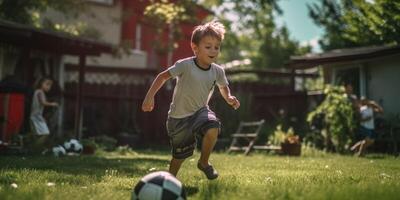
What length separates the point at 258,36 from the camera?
3500 centimetres

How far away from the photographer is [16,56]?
15.5 meters

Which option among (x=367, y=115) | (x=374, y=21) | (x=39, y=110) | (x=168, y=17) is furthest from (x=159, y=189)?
(x=168, y=17)

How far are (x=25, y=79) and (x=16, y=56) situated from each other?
30.9 inches

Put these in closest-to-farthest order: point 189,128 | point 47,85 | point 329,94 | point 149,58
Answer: point 189,128
point 47,85
point 329,94
point 149,58

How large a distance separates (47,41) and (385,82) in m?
9.98

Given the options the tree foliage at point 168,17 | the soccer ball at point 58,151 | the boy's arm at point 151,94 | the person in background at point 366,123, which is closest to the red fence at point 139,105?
the tree foliage at point 168,17

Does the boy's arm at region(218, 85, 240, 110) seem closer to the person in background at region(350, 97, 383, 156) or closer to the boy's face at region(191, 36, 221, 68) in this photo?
the boy's face at region(191, 36, 221, 68)

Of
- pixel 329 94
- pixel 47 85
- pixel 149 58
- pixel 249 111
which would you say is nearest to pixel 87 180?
pixel 47 85

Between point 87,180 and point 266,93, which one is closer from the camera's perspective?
point 87,180

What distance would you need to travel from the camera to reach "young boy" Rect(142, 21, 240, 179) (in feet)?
18.1

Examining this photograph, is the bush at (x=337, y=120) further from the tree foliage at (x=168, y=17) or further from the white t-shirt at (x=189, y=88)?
the white t-shirt at (x=189, y=88)

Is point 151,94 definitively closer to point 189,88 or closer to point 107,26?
point 189,88

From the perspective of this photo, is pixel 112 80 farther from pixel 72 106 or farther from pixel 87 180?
pixel 87 180

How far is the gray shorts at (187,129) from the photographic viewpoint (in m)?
5.55
